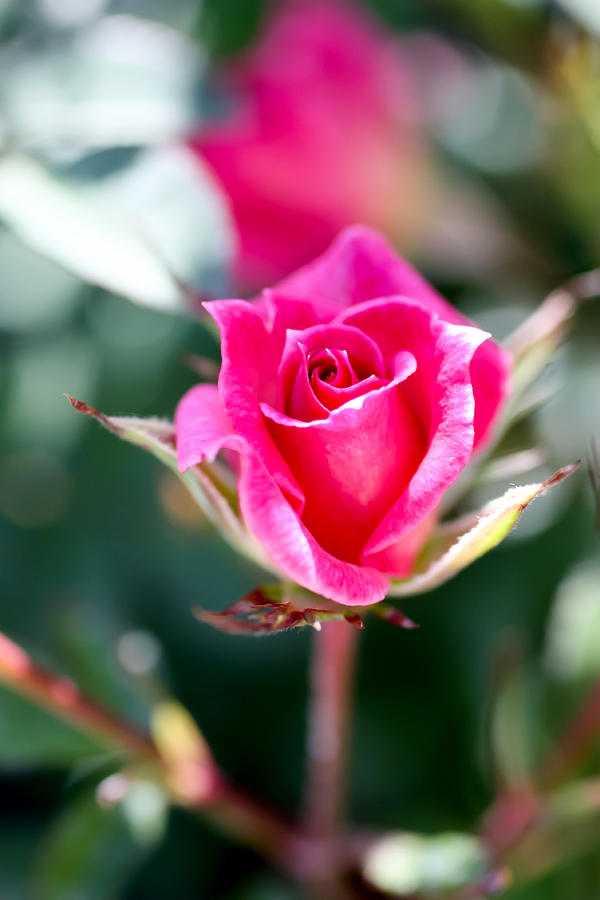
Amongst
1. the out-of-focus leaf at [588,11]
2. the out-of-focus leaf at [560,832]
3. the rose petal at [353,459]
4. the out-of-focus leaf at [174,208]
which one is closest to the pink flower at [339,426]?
the rose petal at [353,459]

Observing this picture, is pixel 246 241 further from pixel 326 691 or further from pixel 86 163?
pixel 326 691

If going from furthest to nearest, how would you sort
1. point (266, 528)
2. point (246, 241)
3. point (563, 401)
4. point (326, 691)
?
point (246, 241)
point (563, 401)
point (326, 691)
point (266, 528)

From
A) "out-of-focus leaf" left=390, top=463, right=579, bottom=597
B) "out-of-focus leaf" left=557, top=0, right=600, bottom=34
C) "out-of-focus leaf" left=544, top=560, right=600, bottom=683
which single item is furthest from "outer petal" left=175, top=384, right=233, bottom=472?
"out-of-focus leaf" left=557, top=0, right=600, bottom=34

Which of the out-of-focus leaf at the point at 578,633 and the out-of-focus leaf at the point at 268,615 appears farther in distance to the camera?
the out-of-focus leaf at the point at 578,633

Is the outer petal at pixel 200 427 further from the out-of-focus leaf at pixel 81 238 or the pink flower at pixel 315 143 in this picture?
the pink flower at pixel 315 143

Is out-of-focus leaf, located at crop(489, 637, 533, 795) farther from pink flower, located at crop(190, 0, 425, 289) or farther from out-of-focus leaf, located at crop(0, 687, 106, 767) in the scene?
pink flower, located at crop(190, 0, 425, 289)

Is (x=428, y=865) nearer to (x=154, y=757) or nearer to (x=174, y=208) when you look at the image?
(x=154, y=757)

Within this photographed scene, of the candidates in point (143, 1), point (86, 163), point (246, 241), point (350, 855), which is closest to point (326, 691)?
point (350, 855)
